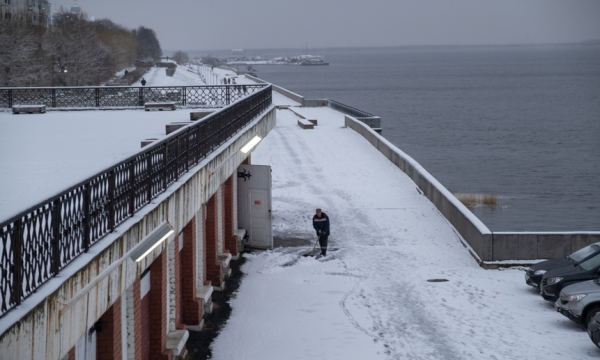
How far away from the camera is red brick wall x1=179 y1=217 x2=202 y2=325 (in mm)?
15906

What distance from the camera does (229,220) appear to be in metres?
21.6

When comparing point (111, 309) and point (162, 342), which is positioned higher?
point (111, 309)

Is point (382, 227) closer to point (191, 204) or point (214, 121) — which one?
point (214, 121)

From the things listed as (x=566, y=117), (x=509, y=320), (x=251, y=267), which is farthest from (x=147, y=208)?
(x=566, y=117)

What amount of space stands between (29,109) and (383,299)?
568 inches

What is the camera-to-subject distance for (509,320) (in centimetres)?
1639

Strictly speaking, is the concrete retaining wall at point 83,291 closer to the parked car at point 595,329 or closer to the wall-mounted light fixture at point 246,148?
the wall-mounted light fixture at point 246,148

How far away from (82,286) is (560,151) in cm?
6707

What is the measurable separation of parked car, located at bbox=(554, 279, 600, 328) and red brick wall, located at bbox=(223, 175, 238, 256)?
885 centimetres

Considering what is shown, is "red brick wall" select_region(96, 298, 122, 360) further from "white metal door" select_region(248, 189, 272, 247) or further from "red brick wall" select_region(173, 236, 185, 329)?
"white metal door" select_region(248, 189, 272, 247)

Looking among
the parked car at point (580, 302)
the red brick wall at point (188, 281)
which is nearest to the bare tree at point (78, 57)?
the red brick wall at point (188, 281)

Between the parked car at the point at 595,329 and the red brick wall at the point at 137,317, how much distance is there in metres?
7.69

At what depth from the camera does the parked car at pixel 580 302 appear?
609 inches

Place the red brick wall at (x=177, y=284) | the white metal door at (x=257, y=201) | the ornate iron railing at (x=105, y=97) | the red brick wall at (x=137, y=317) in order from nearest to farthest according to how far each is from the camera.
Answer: the red brick wall at (x=137, y=317) → the red brick wall at (x=177, y=284) → the white metal door at (x=257, y=201) → the ornate iron railing at (x=105, y=97)
